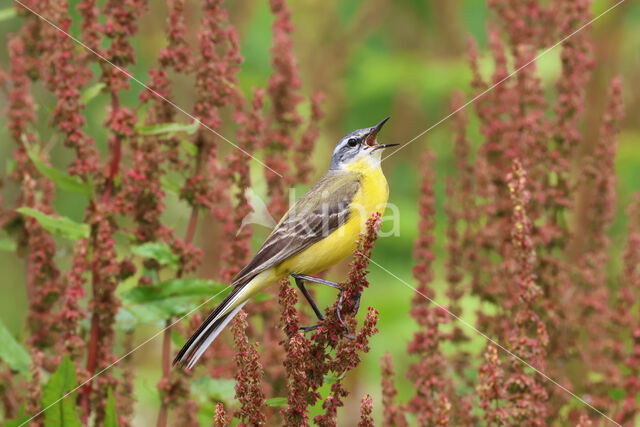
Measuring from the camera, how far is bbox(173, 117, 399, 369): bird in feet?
13.3

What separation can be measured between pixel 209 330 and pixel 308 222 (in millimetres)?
760

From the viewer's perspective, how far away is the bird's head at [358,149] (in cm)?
484

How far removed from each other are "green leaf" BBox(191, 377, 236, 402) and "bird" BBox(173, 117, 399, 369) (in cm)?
47

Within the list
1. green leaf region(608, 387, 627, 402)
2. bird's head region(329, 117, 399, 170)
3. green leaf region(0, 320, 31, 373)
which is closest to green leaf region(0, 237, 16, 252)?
green leaf region(0, 320, 31, 373)

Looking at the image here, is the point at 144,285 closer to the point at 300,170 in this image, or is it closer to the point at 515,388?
the point at 300,170

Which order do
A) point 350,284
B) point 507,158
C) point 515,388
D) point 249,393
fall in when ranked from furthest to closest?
point 507,158
point 515,388
point 350,284
point 249,393

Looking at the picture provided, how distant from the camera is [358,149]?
194 inches

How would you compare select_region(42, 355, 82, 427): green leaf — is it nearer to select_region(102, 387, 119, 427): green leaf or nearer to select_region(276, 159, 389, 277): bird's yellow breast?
select_region(102, 387, 119, 427): green leaf

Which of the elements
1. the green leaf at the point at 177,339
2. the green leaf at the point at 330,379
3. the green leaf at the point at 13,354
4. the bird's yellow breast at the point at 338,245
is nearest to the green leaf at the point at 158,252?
the green leaf at the point at 177,339

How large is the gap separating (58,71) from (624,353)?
2.93m

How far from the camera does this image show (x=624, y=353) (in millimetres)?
4707

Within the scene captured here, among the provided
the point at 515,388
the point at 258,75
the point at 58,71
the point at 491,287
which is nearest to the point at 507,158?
the point at 491,287

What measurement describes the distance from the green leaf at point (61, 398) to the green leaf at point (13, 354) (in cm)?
41

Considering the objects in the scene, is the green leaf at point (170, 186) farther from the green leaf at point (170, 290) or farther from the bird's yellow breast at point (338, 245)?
the bird's yellow breast at point (338, 245)
